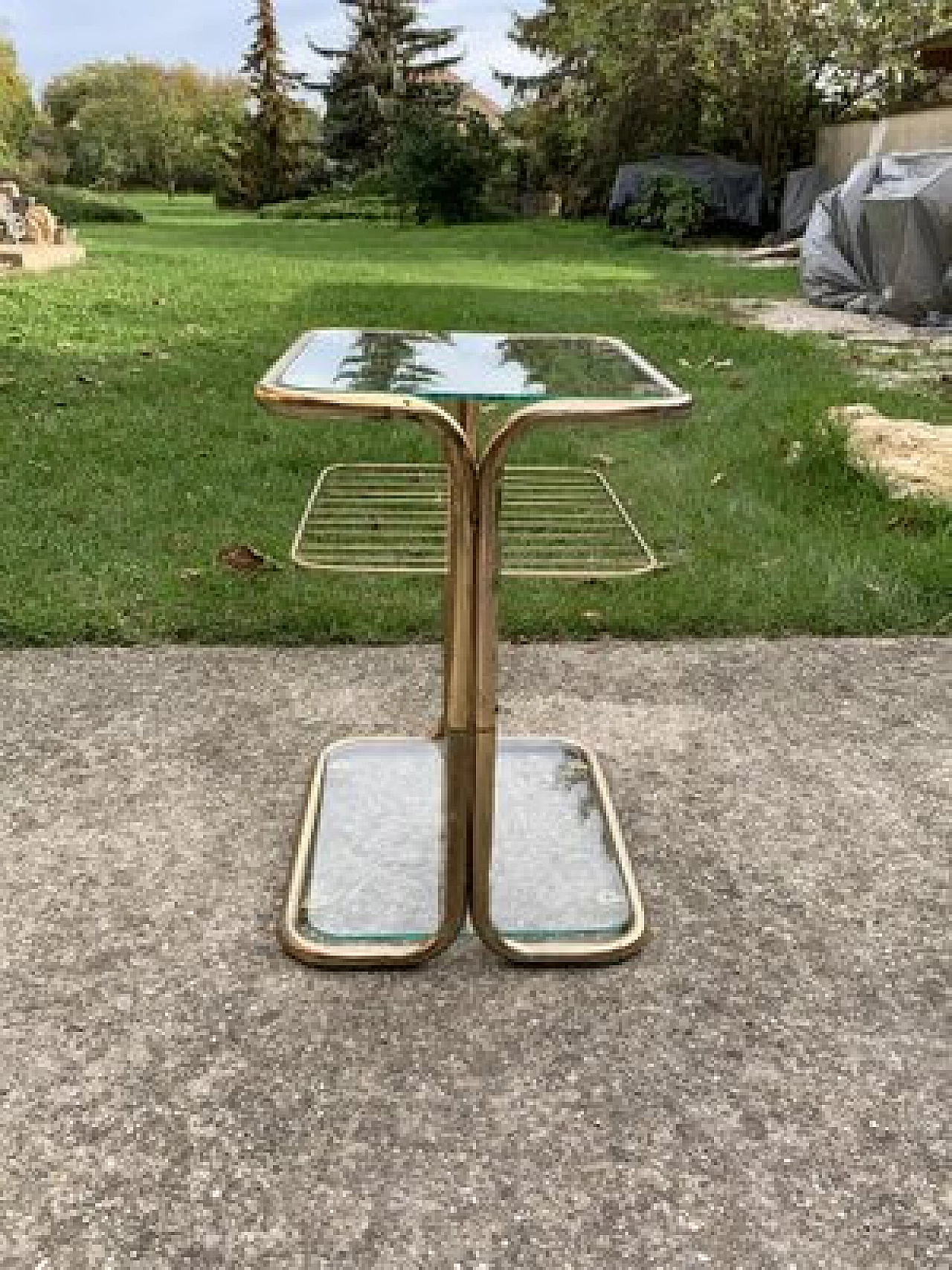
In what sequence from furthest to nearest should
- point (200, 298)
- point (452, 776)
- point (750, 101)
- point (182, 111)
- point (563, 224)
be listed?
point (182, 111)
point (563, 224)
point (750, 101)
point (200, 298)
point (452, 776)

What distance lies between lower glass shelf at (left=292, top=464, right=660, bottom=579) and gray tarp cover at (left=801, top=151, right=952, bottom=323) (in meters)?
7.01

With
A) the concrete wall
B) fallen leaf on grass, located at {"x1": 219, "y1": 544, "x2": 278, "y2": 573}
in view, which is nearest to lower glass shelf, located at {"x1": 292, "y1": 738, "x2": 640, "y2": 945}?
fallen leaf on grass, located at {"x1": 219, "y1": 544, "x2": 278, "y2": 573}

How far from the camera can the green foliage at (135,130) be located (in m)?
42.1

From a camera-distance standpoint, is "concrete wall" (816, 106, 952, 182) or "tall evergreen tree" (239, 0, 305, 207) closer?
"concrete wall" (816, 106, 952, 182)

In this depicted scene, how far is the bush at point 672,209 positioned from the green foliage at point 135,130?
21.6m

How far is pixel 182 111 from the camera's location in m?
47.8

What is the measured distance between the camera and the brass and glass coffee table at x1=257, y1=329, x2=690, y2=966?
1.50 metres

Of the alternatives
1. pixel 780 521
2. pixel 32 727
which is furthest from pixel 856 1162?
pixel 780 521

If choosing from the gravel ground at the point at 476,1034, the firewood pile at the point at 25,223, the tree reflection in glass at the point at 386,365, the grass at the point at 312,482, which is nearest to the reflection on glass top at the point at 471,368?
the tree reflection in glass at the point at 386,365

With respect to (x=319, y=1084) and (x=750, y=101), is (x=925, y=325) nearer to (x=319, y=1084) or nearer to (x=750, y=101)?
(x=319, y=1084)

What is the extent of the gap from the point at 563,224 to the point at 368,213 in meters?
5.14

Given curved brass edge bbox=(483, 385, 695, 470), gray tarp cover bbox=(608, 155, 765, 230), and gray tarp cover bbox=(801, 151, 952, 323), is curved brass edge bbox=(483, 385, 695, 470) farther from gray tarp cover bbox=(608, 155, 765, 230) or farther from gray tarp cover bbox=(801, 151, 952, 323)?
gray tarp cover bbox=(608, 155, 765, 230)

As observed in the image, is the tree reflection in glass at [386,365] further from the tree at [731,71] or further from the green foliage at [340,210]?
the green foliage at [340,210]

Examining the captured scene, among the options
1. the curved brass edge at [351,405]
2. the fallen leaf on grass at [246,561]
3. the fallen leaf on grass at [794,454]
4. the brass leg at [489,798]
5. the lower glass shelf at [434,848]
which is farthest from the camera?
the fallen leaf on grass at [794,454]
